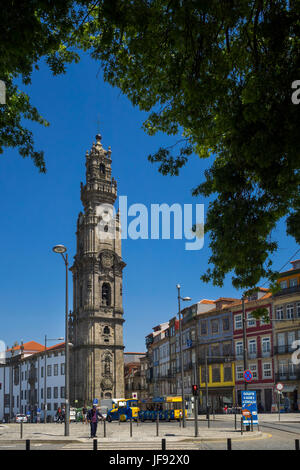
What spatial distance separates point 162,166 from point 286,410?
40.3 meters

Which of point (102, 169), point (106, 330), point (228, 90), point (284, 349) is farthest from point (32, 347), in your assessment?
point (228, 90)

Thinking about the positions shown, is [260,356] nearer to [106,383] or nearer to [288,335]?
[288,335]

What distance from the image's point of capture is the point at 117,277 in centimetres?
8069

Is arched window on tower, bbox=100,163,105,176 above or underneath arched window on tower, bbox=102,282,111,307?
above

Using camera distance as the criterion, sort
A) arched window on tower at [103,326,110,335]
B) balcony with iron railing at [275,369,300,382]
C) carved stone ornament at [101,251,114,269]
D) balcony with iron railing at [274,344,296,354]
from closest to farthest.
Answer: balcony with iron railing at [275,369,300,382] → balcony with iron railing at [274,344,296,354] → arched window on tower at [103,326,110,335] → carved stone ornament at [101,251,114,269]

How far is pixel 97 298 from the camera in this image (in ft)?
258

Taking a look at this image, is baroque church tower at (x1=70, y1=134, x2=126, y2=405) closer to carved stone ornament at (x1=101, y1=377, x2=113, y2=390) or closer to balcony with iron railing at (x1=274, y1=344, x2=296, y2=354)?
carved stone ornament at (x1=101, y1=377, x2=113, y2=390)

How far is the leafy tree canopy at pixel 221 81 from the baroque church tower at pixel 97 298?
66.0m

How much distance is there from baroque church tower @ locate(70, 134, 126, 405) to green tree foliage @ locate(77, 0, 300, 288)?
66131 millimetres

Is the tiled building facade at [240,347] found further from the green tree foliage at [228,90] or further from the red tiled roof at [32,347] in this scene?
the red tiled roof at [32,347]

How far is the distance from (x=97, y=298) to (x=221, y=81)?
229ft

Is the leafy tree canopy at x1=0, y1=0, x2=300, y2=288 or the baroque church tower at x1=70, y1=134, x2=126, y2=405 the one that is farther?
the baroque church tower at x1=70, y1=134, x2=126, y2=405

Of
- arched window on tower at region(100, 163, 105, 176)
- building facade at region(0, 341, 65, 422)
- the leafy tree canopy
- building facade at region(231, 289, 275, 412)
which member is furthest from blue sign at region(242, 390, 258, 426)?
arched window on tower at region(100, 163, 105, 176)

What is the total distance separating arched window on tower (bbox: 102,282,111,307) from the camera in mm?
79875
